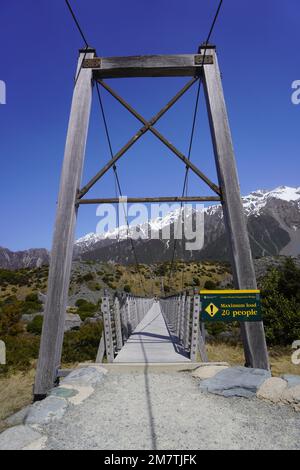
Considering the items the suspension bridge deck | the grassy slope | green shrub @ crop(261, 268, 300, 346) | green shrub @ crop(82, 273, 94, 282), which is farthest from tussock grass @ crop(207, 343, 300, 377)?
green shrub @ crop(82, 273, 94, 282)

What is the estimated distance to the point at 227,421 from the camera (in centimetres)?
321

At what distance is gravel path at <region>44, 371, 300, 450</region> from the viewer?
107 inches

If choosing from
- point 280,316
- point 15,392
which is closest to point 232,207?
point 15,392

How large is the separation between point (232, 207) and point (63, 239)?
2596 millimetres

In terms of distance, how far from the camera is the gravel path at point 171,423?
2.72 meters

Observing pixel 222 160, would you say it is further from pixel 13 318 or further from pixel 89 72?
pixel 13 318

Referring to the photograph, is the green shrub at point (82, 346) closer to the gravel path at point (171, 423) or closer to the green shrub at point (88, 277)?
the gravel path at point (171, 423)

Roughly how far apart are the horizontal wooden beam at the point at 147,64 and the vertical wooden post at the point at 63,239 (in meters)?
0.27

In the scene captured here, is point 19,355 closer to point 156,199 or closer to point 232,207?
point 156,199

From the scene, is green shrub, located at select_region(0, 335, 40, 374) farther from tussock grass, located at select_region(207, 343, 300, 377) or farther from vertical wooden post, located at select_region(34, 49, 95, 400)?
tussock grass, located at select_region(207, 343, 300, 377)

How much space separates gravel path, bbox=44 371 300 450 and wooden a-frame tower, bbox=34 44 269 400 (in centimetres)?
105

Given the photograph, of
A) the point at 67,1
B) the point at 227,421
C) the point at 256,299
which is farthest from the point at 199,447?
the point at 67,1

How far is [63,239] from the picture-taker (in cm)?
505

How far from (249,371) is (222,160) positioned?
311 centimetres
